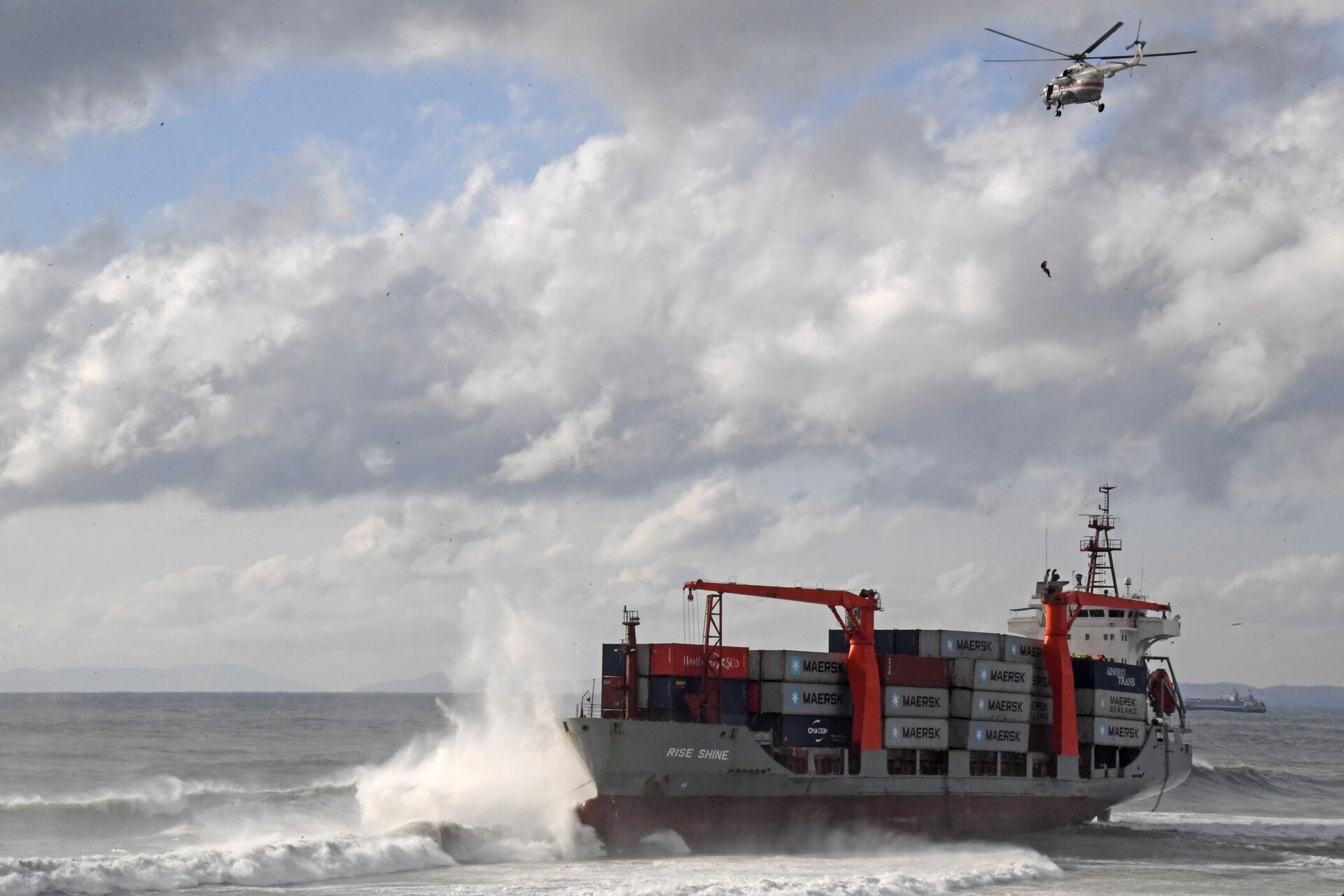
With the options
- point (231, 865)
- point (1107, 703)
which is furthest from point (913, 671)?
point (231, 865)

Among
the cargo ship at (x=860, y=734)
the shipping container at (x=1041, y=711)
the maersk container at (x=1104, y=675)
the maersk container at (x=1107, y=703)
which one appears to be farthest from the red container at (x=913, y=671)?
the maersk container at (x=1104, y=675)

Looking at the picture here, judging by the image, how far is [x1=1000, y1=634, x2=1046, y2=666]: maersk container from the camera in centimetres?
5531

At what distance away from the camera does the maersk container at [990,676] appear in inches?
2112

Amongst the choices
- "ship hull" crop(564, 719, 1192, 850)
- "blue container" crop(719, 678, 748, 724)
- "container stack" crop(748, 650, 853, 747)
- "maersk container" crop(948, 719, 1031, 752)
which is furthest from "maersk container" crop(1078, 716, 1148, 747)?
"blue container" crop(719, 678, 748, 724)

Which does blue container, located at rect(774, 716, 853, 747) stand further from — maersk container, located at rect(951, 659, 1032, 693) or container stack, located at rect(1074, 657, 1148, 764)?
container stack, located at rect(1074, 657, 1148, 764)

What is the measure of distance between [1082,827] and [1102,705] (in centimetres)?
515

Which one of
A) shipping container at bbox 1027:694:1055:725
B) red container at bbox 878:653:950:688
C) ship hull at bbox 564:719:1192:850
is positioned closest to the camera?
ship hull at bbox 564:719:1192:850

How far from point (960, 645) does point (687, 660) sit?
11.5 m

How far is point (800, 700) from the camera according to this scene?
51375mm

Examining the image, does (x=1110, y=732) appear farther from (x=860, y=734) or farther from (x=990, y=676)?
(x=860, y=734)

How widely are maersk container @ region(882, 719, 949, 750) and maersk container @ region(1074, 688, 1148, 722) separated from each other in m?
6.89

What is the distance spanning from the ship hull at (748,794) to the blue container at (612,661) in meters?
3.98

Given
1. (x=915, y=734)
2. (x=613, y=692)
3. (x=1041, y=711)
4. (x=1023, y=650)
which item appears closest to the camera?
(x=613, y=692)

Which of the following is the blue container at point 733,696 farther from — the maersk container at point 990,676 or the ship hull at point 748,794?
the maersk container at point 990,676
